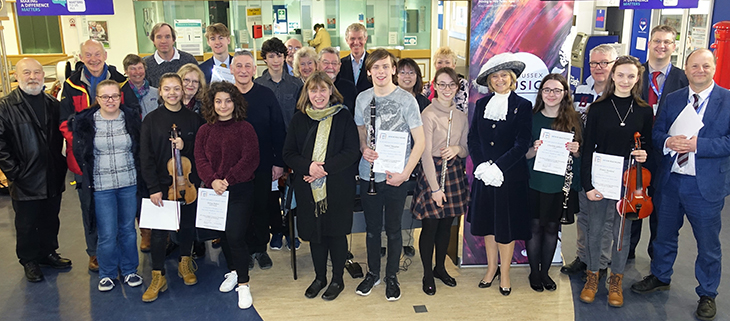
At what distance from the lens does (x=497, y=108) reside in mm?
3562

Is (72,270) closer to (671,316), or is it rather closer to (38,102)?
(38,102)

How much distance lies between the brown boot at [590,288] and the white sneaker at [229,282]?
244 centimetres

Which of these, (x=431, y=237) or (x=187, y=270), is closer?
(x=431, y=237)

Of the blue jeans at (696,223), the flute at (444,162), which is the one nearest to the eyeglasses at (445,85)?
the flute at (444,162)

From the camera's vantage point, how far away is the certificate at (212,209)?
3.65m

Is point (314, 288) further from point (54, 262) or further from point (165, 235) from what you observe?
point (54, 262)

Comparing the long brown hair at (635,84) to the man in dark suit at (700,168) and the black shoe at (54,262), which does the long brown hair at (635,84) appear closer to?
the man in dark suit at (700,168)

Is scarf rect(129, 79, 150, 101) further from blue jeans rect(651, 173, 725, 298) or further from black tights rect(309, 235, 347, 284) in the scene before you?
blue jeans rect(651, 173, 725, 298)

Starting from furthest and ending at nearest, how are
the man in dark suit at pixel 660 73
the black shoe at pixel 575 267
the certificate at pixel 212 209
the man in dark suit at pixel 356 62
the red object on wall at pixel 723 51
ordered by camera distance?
the red object on wall at pixel 723 51 → the man in dark suit at pixel 356 62 → the black shoe at pixel 575 267 → the man in dark suit at pixel 660 73 → the certificate at pixel 212 209

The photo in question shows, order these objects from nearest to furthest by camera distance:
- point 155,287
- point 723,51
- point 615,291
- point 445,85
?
point 445,85, point 615,291, point 155,287, point 723,51

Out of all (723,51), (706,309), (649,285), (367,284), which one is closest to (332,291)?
(367,284)

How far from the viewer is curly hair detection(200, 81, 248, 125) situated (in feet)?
11.8

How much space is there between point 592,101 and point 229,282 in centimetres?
295

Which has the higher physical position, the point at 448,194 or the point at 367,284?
the point at 448,194
